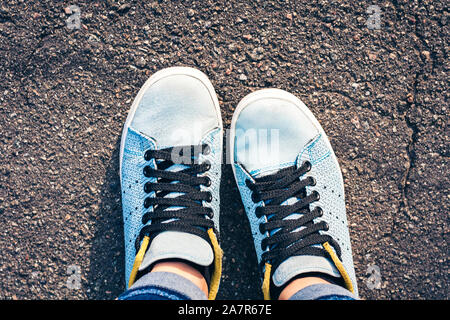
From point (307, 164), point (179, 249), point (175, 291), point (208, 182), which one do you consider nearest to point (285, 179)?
point (307, 164)

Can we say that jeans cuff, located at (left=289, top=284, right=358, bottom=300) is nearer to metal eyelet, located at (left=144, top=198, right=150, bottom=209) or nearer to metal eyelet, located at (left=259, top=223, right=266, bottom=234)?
metal eyelet, located at (left=259, top=223, right=266, bottom=234)

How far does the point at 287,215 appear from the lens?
5.02ft

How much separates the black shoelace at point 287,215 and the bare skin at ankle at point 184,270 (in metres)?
0.31

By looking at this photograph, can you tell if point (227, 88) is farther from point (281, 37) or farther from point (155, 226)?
point (155, 226)

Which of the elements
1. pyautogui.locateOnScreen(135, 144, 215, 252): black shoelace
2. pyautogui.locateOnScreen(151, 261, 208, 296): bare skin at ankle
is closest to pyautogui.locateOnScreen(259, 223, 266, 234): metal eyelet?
pyautogui.locateOnScreen(135, 144, 215, 252): black shoelace

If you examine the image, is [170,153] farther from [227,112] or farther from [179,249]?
[179,249]

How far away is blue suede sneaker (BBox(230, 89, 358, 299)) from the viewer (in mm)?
1502

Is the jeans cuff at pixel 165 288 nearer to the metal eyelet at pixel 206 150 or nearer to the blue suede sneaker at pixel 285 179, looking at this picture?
the blue suede sneaker at pixel 285 179

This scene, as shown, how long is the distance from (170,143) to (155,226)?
15.3 inches

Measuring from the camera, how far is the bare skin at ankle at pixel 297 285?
136cm

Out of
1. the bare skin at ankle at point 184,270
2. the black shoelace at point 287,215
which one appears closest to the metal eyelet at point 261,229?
the black shoelace at point 287,215

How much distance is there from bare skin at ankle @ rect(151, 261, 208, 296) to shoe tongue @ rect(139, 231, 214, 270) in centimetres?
4

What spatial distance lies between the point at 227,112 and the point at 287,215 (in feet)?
1.86

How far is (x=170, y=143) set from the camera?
61.4 inches
